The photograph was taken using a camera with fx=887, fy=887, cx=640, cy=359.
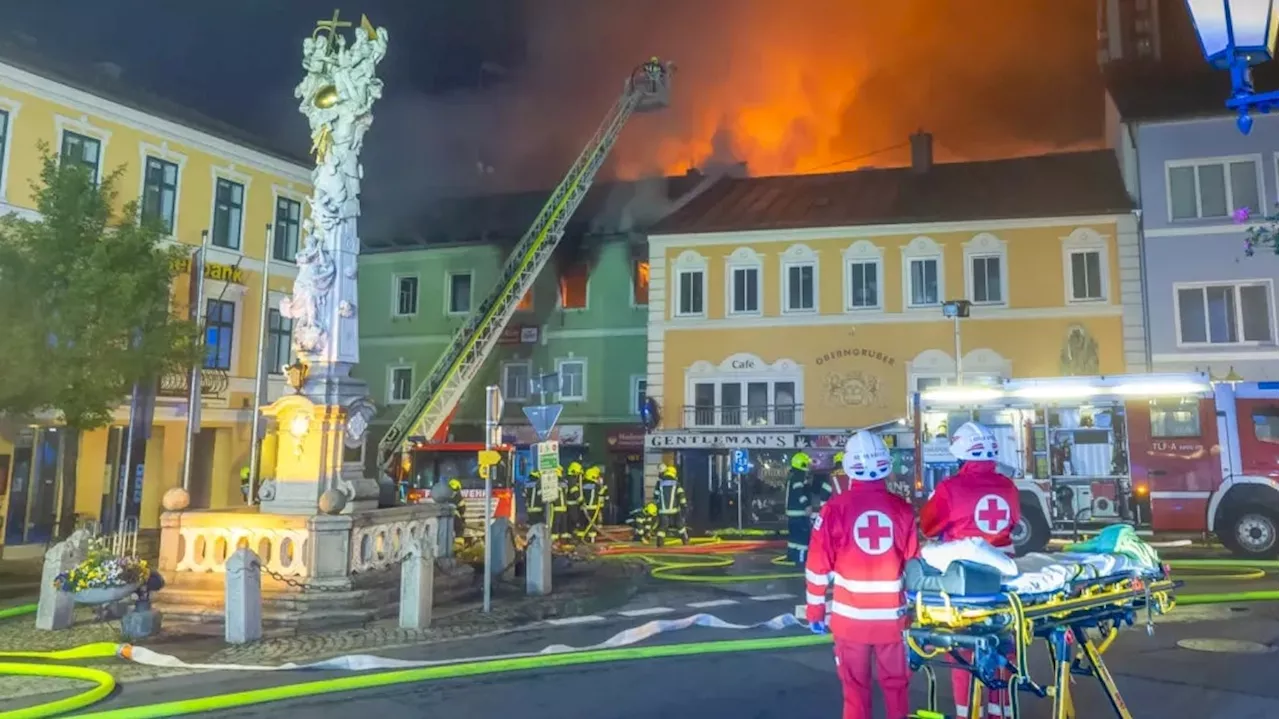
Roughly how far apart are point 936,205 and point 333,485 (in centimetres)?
2036

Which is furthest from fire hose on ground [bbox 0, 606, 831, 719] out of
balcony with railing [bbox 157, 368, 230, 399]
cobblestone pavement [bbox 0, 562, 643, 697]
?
balcony with railing [bbox 157, 368, 230, 399]

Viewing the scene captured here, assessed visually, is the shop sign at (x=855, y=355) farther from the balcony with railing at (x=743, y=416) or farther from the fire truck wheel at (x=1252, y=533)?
the fire truck wheel at (x=1252, y=533)

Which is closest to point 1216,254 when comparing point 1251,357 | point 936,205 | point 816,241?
point 1251,357

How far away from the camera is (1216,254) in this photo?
22.8 metres

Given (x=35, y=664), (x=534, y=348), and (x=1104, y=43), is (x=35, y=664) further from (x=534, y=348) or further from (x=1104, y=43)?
(x=1104, y=43)

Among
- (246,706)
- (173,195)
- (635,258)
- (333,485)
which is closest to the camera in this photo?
(246,706)

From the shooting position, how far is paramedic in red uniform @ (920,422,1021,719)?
588cm

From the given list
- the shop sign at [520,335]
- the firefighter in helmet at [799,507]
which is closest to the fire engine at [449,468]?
the firefighter in helmet at [799,507]

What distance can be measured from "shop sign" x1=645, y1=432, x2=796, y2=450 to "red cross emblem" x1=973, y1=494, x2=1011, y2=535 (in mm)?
19446

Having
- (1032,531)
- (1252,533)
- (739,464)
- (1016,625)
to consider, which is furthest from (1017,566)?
(739,464)

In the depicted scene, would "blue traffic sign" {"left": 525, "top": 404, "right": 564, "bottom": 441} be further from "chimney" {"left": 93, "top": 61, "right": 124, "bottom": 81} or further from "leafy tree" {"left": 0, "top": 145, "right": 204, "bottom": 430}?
"chimney" {"left": 93, "top": 61, "right": 124, "bottom": 81}

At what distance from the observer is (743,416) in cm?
2662

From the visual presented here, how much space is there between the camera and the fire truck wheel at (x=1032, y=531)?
16359 millimetres

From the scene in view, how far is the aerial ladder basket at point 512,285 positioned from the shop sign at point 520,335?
3.44m
